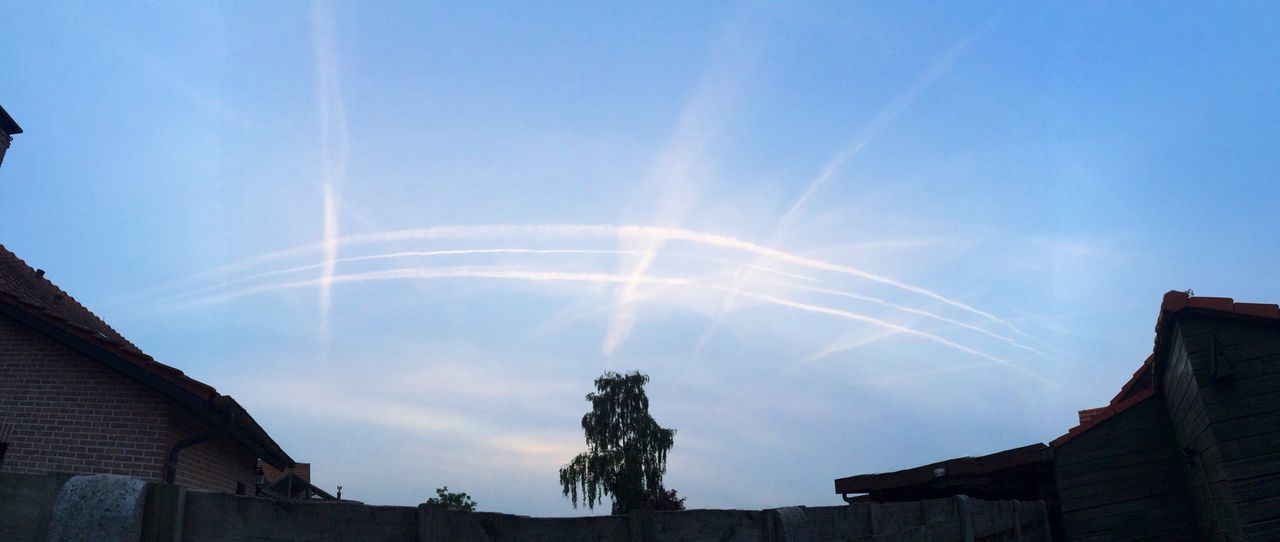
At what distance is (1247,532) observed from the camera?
8.84 meters

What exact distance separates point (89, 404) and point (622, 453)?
33.7 metres

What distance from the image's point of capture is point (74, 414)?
940 centimetres

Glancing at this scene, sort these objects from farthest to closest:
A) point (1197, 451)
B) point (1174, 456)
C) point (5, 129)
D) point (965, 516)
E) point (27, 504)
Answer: point (5, 129), point (1174, 456), point (1197, 451), point (965, 516), point (27, 504)

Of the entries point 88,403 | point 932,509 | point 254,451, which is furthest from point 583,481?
Result: point 932,509

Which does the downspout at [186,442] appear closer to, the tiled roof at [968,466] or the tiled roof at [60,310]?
the tiled roof at [60,310]

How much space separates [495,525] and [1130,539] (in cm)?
1285

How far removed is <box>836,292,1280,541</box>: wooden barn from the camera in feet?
29.1

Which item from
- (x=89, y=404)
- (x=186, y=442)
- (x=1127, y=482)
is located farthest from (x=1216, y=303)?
(x=89, y=404)

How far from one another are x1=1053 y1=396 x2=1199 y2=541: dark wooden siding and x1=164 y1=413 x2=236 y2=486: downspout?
12252 millimetres

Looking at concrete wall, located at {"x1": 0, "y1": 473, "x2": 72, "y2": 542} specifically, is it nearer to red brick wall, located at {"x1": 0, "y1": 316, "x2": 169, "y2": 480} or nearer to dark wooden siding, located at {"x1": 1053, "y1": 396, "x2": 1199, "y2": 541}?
red brick wall, located at {"x1": 0, "y1": 316, "x2": 169, "y2": 480}

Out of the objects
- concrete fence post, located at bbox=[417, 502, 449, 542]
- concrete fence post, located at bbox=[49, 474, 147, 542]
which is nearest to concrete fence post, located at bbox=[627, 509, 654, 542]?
concrete fence post, located at bbox=[417, 502, 449, 542]

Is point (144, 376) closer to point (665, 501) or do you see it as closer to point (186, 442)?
point (186, 442)

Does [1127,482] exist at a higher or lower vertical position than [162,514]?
higher

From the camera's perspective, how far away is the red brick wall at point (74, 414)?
9.21 meters
